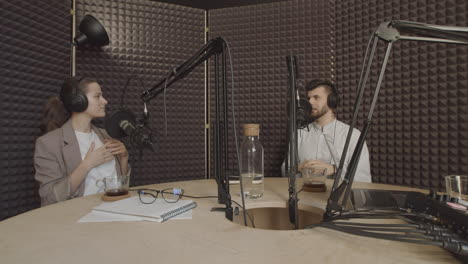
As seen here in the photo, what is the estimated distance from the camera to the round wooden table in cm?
69

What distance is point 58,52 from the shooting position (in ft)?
7.88

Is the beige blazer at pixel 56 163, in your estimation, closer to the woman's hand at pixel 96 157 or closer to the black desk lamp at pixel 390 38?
the woman's hand at pixel 96 157

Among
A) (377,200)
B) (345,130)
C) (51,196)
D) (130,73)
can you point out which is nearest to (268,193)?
Answer: (377,200)

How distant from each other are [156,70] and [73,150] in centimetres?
118

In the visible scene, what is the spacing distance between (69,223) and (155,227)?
29cm

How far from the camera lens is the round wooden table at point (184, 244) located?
0.69 m

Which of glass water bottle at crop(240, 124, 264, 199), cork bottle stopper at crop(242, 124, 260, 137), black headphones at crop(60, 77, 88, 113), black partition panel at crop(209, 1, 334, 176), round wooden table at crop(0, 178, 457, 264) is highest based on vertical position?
black partition panel at crop(209, 1, 334, 176)

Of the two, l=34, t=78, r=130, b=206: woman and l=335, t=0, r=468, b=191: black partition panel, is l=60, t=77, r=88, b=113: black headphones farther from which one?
l=335, t=0, r=468, b=191: black partition panel

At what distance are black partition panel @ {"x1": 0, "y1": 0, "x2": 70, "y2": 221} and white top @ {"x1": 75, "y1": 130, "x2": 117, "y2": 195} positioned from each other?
1.38 feet

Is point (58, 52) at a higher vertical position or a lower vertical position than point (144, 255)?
higher

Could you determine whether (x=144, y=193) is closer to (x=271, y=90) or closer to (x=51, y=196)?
(x=51, y=196)

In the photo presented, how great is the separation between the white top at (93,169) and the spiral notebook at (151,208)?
3.06 ft

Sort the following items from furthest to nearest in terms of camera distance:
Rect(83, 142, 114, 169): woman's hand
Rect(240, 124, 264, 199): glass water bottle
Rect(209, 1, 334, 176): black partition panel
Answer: Rect(209, 1, 334, 176): black partition panel < Rect(83, 142, 114, 169): woman's hand < Rect(240, 124, 264, 199): glass water bottle

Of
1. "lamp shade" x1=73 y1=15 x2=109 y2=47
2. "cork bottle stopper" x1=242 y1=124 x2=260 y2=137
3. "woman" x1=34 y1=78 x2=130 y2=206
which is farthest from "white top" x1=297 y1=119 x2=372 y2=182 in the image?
"lamp shade" x1=73 y1=15 x2=109 y2=47
